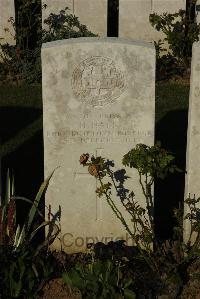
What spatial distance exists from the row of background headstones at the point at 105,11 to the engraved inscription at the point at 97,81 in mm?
6449

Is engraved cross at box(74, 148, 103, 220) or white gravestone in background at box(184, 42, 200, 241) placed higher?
white gravestone in background at box(184, 42, 200, 241)

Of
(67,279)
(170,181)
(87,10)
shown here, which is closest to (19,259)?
(67,279)

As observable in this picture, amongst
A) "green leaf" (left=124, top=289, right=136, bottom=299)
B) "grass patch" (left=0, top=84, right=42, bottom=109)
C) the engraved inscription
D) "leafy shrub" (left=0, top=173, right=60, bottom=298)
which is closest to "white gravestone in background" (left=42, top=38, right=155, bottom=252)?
the engraved inscription

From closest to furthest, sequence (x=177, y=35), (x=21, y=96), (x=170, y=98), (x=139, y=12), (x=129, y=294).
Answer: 1. (x=129, y=294)
2. (x=170, y=98)
3. (x=21, y=96)
4. (x=177, y=35)
5. (x=139, y=12)

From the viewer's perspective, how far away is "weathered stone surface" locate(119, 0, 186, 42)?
11.5 meters

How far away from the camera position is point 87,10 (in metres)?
11.6

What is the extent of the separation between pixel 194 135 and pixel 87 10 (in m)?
6.76

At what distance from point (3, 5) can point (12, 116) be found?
3.05 metres

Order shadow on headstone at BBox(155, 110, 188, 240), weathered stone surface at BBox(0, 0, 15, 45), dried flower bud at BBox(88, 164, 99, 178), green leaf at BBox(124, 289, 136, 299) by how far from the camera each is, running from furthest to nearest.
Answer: weathered stone surface at BBox(0, 0, 15, 45) < shadow on headstone at BBox(155, 110, 188, 240) < dried flower bud at BBox(88, 164, 99, 178) < green leaf at BBox(124, 289, 136, 299)

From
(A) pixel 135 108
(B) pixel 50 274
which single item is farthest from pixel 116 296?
(A) pixel 135 108

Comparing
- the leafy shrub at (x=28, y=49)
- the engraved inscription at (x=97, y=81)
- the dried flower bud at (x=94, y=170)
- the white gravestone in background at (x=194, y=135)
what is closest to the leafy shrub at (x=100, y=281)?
the dried flower bud at (x=94, y=170)

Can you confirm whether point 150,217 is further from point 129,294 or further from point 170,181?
point 170,181

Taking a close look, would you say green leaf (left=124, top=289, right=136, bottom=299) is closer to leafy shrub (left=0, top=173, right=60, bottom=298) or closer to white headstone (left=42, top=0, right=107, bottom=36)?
leafy shrub (left=0, top=173, right=60, bottom=298)

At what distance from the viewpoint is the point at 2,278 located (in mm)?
4930
